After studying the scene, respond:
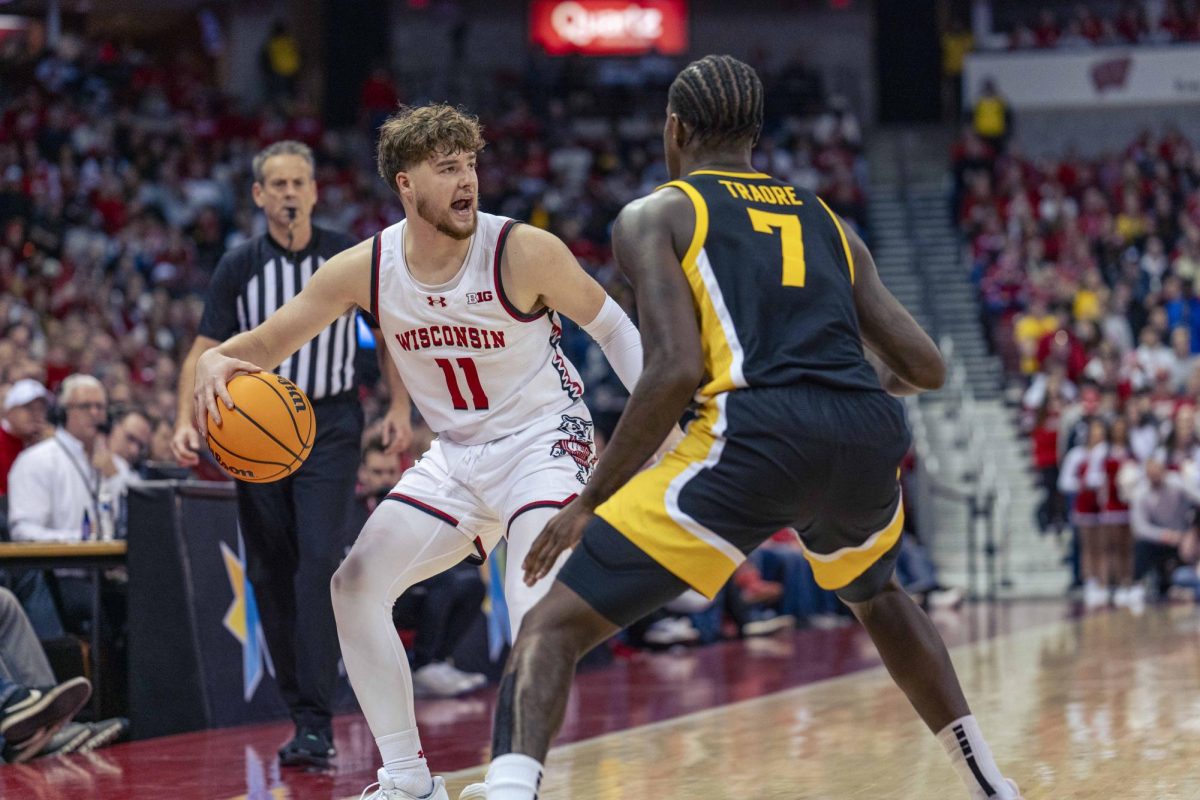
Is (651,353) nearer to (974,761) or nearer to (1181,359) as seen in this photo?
(974,761)

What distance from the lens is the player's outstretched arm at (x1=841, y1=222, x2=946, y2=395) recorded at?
13.5 feet

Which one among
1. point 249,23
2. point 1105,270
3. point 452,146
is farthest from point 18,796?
point 249,23

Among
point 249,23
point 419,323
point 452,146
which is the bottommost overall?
point 419,323

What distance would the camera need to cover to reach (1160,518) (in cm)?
1576

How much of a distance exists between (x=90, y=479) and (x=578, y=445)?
4.24 m

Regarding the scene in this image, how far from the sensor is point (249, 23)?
26.8 m

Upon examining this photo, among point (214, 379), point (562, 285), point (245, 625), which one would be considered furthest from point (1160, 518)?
point (214, 379)

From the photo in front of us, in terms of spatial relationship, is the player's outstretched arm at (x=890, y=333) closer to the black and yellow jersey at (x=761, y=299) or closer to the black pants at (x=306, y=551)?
the black and yellow jersey at (x=761, y=299)

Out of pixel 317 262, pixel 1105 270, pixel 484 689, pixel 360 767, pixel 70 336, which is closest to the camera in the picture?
pixel 360 767

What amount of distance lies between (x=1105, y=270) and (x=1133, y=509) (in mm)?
6655

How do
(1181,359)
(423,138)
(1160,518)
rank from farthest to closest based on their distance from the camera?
(1181,359) < (1160,518) < (423,138)

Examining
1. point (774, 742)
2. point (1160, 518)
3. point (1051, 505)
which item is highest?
point (774, 742)

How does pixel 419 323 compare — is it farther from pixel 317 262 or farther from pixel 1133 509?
pixel 1133 509

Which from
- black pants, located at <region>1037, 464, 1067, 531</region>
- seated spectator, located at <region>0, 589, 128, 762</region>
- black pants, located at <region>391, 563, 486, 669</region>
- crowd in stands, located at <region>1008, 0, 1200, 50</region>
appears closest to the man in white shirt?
seated spectator, located at <region>0, 589, 128, 762</region>
